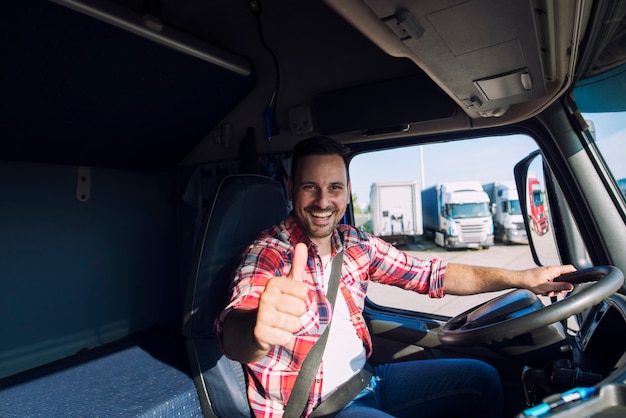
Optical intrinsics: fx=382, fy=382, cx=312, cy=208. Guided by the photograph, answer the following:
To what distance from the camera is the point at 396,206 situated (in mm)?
10172

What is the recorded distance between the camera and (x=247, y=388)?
1.45m

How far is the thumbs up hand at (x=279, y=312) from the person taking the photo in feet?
2.63

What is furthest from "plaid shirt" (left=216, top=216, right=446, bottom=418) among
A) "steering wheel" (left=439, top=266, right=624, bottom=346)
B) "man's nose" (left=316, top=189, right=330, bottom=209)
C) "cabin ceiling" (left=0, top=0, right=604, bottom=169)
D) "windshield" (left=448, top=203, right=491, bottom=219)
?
"windshield" (left=448, top=203, right=491, bottom=219)

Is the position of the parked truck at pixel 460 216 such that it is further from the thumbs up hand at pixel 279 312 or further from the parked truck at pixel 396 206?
the thumbs up hand at pixel 279 312

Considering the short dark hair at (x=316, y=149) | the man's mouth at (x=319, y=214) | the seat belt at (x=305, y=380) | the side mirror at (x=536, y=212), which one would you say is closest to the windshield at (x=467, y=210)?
the side mirror at (x=536, y=212)

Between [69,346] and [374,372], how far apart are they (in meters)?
2.05

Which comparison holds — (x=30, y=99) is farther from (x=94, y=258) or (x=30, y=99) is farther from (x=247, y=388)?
(x=247, y=388)

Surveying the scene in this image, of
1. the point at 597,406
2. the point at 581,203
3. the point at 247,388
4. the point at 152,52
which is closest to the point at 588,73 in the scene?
the point at 581,203

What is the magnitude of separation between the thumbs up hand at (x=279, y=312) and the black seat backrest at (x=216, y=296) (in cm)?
70

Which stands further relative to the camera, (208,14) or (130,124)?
(130,124)

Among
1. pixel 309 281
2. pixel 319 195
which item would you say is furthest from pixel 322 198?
pixel 309 281

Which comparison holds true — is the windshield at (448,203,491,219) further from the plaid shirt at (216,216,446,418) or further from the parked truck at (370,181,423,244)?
the plaid shirt at (216,216,446,418)

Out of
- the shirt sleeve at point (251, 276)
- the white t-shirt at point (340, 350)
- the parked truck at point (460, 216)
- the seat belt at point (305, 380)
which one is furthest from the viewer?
the parked truck at point (460, 216)

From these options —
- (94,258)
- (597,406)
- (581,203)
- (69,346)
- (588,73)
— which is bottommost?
(69,346)
